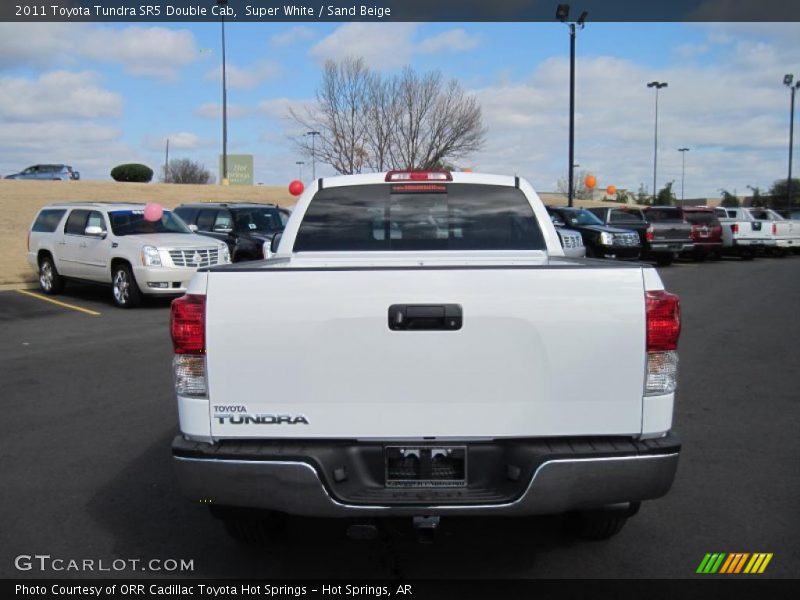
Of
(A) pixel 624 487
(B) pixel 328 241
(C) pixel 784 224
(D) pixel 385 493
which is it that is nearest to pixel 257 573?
(D) pixel 385 493

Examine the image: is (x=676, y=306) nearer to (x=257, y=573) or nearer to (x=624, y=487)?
(x=624, y=487)

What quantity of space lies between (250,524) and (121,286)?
36.8 ft

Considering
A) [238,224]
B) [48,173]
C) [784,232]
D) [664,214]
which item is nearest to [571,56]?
[664,214]

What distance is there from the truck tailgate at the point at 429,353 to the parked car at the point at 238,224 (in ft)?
43.7

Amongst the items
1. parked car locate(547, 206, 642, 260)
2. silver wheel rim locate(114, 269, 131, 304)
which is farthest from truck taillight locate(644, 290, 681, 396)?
parked car locate(547, 206, 642, 260)

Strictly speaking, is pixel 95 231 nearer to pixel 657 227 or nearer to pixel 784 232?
pixel 657 227

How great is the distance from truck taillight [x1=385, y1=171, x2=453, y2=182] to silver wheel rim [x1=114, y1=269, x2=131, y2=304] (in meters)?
10.1

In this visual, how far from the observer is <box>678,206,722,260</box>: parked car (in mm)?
25297

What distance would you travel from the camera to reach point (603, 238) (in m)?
21.1

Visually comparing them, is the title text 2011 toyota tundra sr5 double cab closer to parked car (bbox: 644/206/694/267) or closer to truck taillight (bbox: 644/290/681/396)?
truck taillight (bbox: 644/290/681/396)

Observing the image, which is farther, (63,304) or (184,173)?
(184,173)

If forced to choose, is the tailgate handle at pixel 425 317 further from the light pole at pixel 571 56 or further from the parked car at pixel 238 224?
the light pole at pixel 571 56

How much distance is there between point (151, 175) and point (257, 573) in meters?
57.7

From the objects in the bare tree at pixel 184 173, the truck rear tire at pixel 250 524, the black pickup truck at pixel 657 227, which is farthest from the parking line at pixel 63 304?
the bare tree at pixel 184 173
